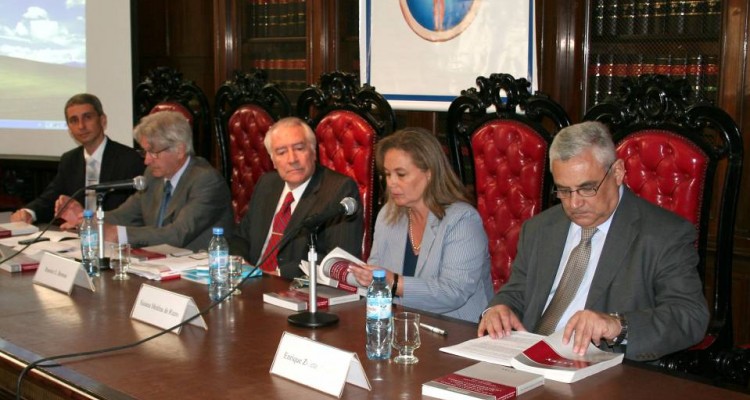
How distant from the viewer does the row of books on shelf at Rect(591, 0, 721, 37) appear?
3996 millimetres

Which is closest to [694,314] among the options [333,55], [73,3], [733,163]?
[733,163]

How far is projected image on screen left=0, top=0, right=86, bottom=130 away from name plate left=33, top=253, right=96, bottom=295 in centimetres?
372

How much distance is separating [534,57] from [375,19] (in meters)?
1.16

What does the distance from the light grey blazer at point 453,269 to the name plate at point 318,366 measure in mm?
923

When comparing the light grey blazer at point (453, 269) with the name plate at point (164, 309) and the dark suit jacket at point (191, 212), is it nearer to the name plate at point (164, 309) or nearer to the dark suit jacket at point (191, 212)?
the name plate at point (164, 309)

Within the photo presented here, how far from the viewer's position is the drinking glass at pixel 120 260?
133 inches

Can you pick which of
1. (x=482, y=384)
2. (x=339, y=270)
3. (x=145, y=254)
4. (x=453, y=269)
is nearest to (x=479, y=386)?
(x=482, y=384)

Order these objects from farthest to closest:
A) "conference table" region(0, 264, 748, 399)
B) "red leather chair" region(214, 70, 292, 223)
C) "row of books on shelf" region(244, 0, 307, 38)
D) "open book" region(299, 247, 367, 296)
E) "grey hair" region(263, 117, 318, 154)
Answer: "row of books on shelf" region(244, 0, 307, 38)
"red leather chair" region(214, 70, 292, 223)
"grey hair" region(263, 117, 318, 154)
"open book" region(299, 247, 367, 296)
"conference table" region(0, 264, 748, 399)

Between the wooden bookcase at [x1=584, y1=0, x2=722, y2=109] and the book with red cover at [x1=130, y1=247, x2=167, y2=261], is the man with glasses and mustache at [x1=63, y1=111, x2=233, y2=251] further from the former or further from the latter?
the wooden bookcase at [x1=584, y1=0, x2=722, y2=109]

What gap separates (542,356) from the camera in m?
2.17

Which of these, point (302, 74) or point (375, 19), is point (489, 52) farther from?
point (302, 74)

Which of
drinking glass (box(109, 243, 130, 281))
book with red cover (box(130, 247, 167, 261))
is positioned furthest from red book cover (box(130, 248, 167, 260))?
drinking glass (box(109, 243, 130, 281))

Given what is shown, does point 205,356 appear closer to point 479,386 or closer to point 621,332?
point 479,386

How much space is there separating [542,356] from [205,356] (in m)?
0.83
